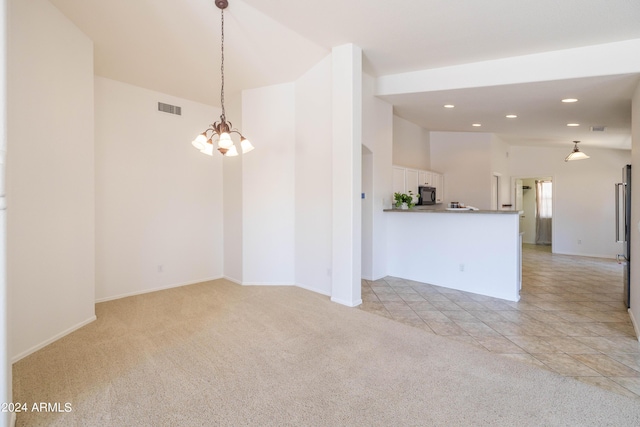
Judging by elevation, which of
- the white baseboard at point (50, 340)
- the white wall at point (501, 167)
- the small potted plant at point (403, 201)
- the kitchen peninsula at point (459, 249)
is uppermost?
the white wall at point (501, 167)

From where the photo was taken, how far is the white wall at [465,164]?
23.8 feet

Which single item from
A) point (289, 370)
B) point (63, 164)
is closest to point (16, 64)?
point (63, 164)

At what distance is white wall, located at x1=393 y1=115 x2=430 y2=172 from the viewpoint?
6.25 meters

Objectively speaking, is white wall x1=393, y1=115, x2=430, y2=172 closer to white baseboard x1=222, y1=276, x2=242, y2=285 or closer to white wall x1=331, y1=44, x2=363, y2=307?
white wall x1=331, y1=44, x2=363, y2=307

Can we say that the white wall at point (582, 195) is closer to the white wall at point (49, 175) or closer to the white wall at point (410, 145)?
the white wall at point (410, 145)

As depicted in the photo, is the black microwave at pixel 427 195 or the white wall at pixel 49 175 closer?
the white wall at pixel 49 175

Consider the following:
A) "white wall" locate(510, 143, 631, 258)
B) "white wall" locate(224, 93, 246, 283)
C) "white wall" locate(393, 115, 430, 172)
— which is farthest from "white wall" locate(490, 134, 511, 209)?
"white wall" locate(224, 93, 246, 283)

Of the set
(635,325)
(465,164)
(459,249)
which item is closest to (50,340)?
(459,249)

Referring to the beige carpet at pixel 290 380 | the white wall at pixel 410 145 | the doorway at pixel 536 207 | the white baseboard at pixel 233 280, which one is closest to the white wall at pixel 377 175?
the white wall at pixel 410 145

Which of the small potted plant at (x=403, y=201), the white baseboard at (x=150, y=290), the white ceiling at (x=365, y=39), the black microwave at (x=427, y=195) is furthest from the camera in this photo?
the black microwave at (x=427, y=195)

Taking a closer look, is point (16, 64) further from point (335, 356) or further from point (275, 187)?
point (335, 356)

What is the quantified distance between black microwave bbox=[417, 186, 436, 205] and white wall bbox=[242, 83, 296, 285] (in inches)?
114

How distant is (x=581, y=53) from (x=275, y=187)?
13.5ft

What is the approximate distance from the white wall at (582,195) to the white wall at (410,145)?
328 cm
